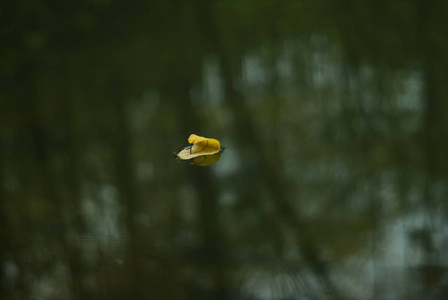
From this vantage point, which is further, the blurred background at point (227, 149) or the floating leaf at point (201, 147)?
the floating leaf at point (201, 147)

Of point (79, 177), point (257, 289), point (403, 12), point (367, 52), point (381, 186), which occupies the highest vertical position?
point (403, 12)

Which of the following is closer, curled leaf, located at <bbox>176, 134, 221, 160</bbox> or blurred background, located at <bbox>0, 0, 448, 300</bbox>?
blurred background, located at <bbox>0, 0, 448, 300</bbox>

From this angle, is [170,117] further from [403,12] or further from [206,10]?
[403,12]

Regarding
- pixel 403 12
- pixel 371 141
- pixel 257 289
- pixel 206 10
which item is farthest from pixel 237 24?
pixel 257 289

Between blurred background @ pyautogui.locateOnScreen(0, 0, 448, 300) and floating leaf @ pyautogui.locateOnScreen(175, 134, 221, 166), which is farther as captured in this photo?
floating leaf @ pyautogui.locateOnScreen(175, 134, 221, 166)

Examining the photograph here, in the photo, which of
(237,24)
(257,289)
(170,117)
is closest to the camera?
(257,289)

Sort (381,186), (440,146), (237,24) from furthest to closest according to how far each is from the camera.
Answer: (237,24)
(440,146)
(381,186)

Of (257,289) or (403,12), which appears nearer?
(257,289)

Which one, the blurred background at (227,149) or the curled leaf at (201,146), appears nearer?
the blurred background at (227,149)
